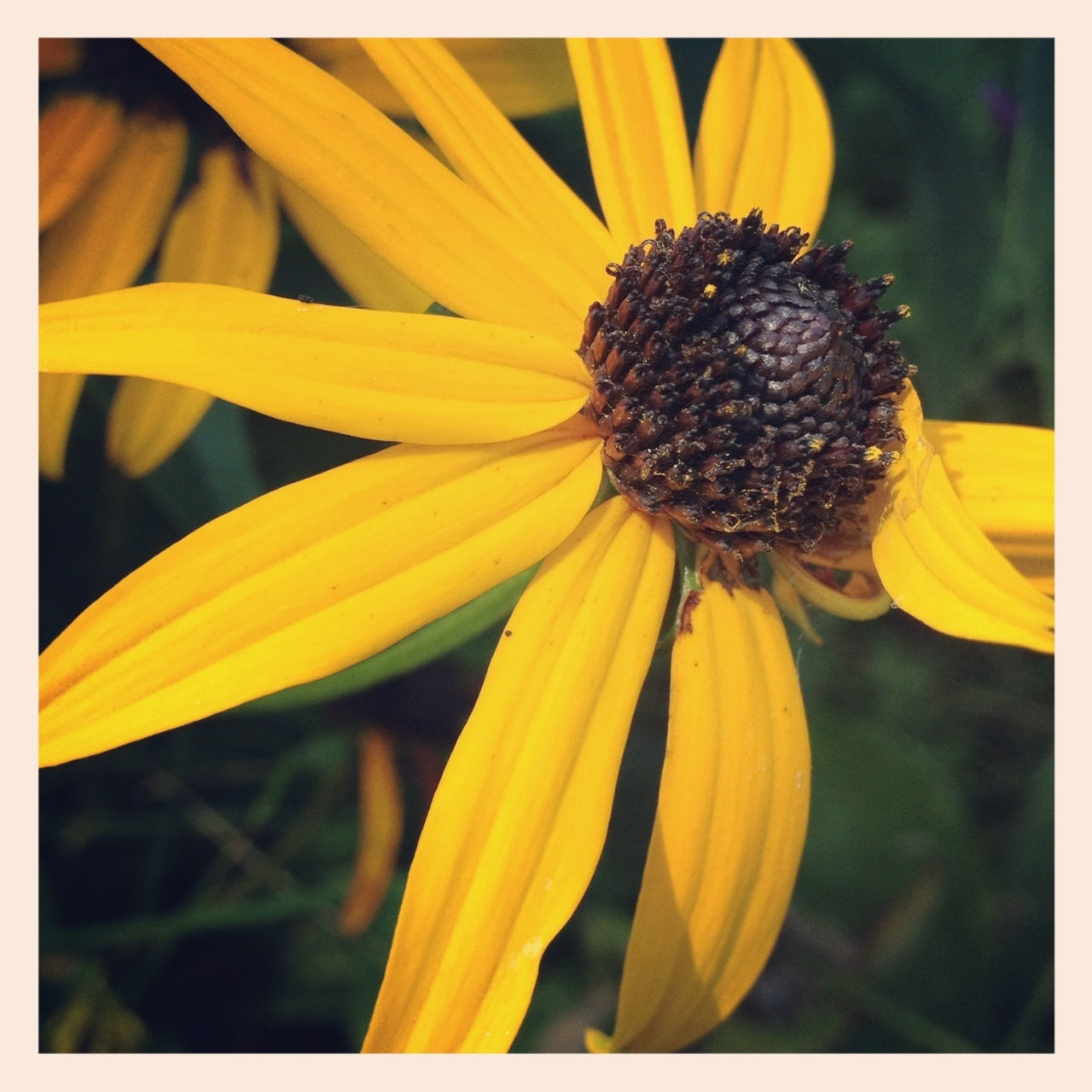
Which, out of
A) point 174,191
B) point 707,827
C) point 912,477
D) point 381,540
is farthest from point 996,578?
point 174,191

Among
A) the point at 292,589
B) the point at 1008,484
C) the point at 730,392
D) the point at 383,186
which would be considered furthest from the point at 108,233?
the point at 1008,484

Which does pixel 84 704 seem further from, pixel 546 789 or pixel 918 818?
pixel 918 818

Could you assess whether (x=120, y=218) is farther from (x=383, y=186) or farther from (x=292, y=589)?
(x=292, y=589)

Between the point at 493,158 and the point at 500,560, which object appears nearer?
the point at 500,560

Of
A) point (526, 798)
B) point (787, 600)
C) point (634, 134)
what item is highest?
point (634, 134)

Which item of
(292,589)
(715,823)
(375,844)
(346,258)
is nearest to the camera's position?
(292,589)

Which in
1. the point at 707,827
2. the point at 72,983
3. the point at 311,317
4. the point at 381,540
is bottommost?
the point at 72,983

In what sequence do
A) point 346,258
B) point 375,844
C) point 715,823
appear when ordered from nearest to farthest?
point 715,823 → point 346,258 → point 375,844
